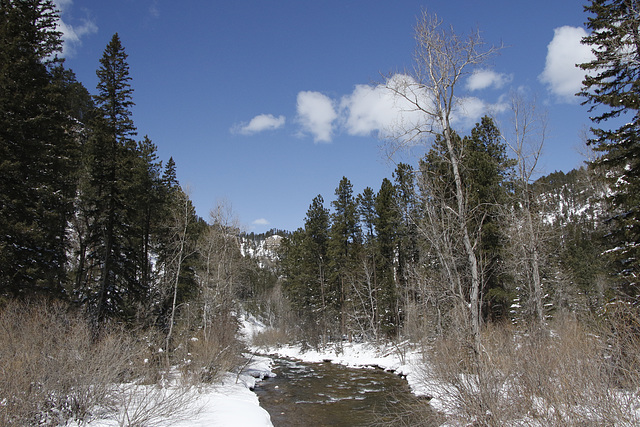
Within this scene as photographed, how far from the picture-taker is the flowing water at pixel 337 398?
1293cm

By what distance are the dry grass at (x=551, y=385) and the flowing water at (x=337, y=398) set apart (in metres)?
1.88

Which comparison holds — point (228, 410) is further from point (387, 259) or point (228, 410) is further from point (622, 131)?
point (387, 259)

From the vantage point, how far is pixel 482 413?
6340 mm

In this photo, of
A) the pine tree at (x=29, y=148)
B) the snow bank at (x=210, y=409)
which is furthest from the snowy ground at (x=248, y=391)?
the pine tree at (x=29, y=148)

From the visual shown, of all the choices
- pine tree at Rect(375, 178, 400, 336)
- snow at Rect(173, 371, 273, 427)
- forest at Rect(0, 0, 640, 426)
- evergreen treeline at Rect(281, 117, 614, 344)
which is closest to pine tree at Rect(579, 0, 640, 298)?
forest at Rect(0, 0, 640, 426)

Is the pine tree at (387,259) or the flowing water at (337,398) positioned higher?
the pine tree at (387,259)

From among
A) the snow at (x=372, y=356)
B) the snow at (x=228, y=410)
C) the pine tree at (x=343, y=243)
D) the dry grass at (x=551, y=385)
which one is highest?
the pine tree at (x=343, y=243)

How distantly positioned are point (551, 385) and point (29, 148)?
19.2 metres

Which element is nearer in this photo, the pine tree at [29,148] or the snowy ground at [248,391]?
the snowy ground at [248,391]

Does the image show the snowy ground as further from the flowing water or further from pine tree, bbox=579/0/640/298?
pine tree, bbox=579/0/640/298

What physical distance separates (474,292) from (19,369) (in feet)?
31.0

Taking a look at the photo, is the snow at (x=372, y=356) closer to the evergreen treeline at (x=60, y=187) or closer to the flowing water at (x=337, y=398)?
the flowing water at (x=337, y=398)

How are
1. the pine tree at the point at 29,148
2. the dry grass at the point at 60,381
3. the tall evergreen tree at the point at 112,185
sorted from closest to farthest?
the dry grass at the point at 60,381 → the pine tree at the point at 29,148 → the tall evergreen tree at the point at 112,185

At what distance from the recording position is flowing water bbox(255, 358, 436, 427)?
1293 cm
